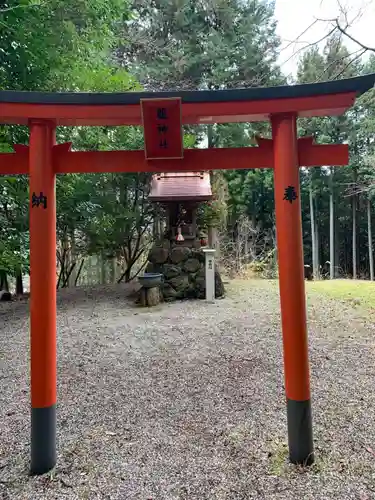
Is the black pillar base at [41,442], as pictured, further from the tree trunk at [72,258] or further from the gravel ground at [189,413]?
the tree trunk at [72,258]

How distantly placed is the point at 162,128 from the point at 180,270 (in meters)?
4.34

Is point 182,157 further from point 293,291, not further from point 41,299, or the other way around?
point 41,299

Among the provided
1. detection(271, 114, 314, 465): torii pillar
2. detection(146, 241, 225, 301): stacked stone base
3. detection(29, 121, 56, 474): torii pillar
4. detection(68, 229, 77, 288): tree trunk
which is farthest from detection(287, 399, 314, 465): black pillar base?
detection(68, 229, 77, 288): tree trunk

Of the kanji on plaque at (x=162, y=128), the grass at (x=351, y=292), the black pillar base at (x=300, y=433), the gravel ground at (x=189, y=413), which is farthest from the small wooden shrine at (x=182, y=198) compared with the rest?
the black pillar base at (x=300, y=433)

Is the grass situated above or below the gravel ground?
above

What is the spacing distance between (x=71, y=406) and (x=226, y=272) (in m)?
6.49

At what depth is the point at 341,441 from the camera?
6.41 feet

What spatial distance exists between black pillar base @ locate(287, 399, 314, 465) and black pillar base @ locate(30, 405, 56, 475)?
4.15ft

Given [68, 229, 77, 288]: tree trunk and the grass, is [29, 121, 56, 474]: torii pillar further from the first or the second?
[68, 229, 77, 288]: tree trunk

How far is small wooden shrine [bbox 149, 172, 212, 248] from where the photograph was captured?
588 cm

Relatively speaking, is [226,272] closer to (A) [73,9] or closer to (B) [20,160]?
(A) [73,9]

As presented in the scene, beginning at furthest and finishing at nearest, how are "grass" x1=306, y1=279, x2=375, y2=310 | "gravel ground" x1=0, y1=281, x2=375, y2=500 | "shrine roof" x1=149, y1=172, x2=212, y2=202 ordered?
"shrine roof" x1=149, y1=172, x2=212, y2=202 → "grass" x1=306, y1=279, x2=375, y2=310 → "gravel ground" x1=0, y1=281, x2=375, y2=500

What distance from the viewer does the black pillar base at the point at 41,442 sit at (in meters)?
1.78

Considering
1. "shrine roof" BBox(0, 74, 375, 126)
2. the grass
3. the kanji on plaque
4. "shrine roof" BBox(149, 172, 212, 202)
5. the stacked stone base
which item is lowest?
the grass
